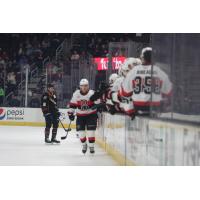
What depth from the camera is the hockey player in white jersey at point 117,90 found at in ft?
22.3

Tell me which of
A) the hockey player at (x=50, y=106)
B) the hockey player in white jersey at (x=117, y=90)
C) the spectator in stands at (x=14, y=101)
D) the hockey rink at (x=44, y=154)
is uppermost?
the hockey player in white jersey at (x=117, y=90)

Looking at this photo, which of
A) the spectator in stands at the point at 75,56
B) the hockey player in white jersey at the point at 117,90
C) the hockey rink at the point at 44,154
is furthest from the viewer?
the spectator in stands at the point at 75,56

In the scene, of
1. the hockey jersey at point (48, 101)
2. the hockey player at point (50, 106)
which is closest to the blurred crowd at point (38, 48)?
the hockey player at point (50, 106)

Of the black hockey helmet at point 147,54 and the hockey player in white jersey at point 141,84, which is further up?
the black hockey helmet at point 147,54

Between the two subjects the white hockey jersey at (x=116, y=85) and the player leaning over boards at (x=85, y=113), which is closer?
the white hockey jersey at (x=116, y=85)

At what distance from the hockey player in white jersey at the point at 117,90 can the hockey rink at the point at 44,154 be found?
30.8 inches

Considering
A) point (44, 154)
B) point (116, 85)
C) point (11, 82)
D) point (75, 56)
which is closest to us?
point (116, 85)

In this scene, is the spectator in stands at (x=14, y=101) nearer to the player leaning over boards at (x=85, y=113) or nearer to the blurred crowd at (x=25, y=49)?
the blurred crowd at (x=25, y=49)

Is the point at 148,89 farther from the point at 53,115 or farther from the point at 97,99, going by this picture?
the point at 53,115

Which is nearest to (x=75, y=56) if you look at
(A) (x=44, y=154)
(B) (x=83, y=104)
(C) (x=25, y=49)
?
(C) (x=25, y=49)

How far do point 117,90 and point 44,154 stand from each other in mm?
1463

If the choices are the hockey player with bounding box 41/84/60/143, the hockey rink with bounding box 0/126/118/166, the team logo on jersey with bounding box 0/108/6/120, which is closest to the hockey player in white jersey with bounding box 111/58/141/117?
the hockey rink with bounding box 0/126/118/166

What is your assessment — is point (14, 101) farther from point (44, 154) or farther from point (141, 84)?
point (141, 84)

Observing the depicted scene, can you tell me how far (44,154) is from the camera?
9.08 metres
